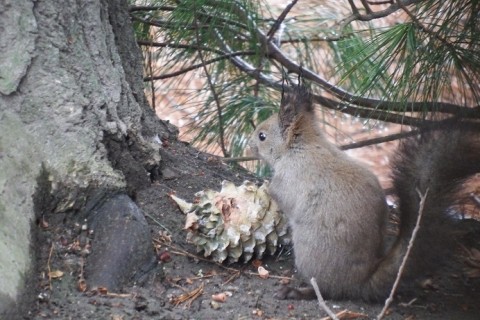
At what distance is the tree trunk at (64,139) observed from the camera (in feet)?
4.63

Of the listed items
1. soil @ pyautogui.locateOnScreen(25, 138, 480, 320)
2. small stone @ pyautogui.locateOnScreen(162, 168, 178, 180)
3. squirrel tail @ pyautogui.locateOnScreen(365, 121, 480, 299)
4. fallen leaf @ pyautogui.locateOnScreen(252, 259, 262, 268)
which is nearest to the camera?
soil @ pyautogui.locateOnScreen(25, 138, 480, 320)

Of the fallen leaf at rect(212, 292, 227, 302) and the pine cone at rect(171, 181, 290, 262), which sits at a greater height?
the pine cone at rect(171, 181, 290, 262)

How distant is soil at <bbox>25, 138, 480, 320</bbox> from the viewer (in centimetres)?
137

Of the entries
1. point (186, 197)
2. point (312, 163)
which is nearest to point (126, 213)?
point (186, 197)

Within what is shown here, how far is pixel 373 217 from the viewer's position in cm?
156

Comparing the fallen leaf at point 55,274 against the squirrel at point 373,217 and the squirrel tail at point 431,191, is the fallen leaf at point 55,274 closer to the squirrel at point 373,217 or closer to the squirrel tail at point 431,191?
the squirrel at point 373,217

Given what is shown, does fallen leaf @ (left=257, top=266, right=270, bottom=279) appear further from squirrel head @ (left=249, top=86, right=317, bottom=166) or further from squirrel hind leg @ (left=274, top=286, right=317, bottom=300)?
squirrel head @ (left=249, top=86, right=317, bottom=166)

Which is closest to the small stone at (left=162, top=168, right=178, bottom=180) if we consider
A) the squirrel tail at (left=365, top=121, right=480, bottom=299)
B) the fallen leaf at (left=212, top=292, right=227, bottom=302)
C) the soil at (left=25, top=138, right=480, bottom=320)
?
the soil at (left=25, top=138, right=480, bottom=320)

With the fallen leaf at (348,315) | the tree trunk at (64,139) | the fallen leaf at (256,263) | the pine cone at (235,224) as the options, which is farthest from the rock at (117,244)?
the fallen leaf at (348,315)

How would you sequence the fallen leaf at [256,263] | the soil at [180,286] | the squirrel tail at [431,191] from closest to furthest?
the soil at [180,286] → the squirrel tail at [431,191] → the fallen leaf at [256,263]

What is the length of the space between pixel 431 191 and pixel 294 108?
0.35 meters

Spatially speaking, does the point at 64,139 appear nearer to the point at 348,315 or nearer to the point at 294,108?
the point at 294,108

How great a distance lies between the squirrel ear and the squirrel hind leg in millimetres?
356

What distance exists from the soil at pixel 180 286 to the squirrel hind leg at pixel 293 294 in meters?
0.01
